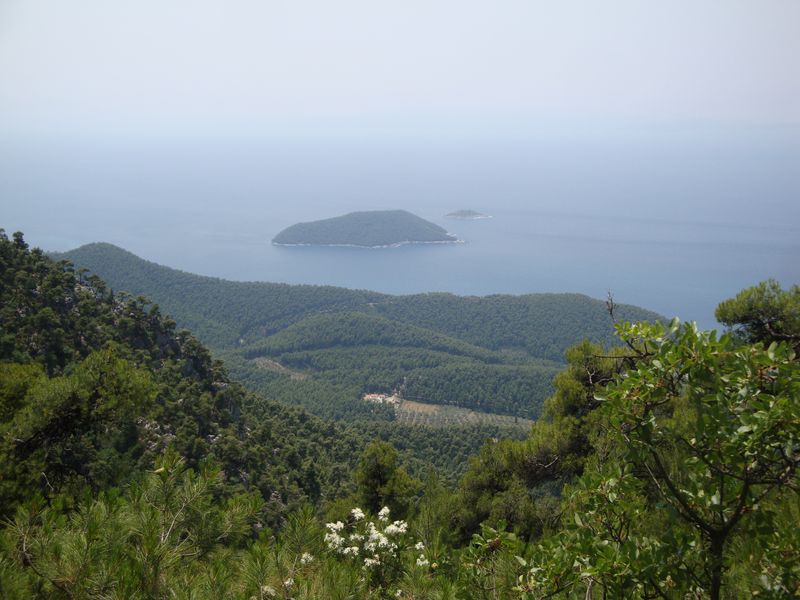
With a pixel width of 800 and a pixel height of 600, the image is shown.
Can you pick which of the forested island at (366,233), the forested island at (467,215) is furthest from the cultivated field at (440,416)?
the forested island at (467,215)

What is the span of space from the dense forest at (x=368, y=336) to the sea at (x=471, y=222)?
1278cm

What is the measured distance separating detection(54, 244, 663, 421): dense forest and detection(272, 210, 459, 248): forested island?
1424 inches

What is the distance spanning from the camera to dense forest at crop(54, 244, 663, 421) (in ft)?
108

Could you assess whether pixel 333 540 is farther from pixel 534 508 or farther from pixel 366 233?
pixel 366 233

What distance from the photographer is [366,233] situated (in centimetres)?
9144

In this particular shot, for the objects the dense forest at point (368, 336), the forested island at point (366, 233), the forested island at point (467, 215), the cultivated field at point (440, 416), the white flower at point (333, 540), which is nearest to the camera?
the white flower at point (333, 540)

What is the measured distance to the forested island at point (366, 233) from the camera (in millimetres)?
90125

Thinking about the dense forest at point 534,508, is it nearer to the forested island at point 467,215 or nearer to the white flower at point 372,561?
the white flower at point 372,561

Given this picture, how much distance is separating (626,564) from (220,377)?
14139mm

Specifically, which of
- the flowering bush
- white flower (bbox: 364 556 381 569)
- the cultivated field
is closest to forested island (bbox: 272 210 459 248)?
the cultivated field

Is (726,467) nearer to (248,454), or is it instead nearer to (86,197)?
(248,454)

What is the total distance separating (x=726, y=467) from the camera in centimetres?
150

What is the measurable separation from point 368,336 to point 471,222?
72.2 m

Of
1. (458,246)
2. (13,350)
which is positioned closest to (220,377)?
(13,350)
